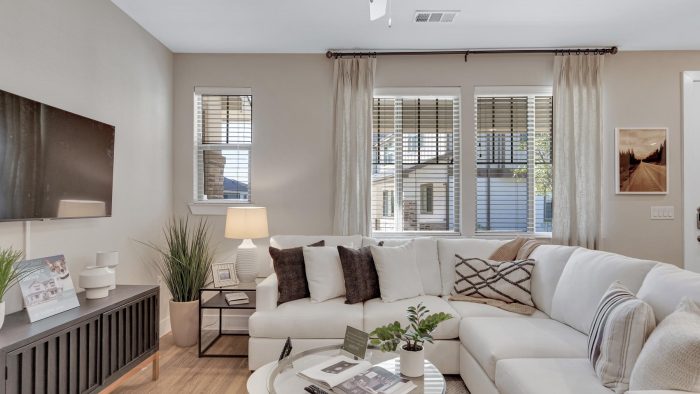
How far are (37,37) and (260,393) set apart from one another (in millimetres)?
2341

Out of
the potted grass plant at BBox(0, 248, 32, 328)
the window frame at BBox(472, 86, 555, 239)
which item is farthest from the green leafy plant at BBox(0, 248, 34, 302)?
the window frame at BBox(472, 86, 555, 239)

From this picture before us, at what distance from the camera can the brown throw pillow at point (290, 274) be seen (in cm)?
296

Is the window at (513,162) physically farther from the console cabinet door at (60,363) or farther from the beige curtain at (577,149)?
the console cabinet door at (60,363)

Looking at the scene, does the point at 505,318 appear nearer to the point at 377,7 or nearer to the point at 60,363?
the point at 377,7

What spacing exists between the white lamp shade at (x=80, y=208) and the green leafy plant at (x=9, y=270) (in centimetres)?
32

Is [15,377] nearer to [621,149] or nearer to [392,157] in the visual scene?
[392,157]

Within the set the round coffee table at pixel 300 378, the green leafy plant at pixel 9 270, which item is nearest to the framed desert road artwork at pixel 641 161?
the round coffee table at pixel 300 378

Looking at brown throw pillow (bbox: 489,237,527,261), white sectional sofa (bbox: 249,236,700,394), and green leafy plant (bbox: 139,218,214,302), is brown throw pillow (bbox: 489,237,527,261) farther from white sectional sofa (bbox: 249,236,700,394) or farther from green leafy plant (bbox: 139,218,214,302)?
green leafy plant (bbox: 139,218,214,302)

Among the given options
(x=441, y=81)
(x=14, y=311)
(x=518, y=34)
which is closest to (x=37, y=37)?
(x=14, y=311)

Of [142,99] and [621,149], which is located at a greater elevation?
[142,99]

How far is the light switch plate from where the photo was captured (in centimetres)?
368

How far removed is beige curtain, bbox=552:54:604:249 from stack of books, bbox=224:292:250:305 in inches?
114

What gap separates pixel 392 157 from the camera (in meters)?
3.92

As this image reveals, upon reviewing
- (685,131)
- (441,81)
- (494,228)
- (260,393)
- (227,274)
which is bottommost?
(260,393)
